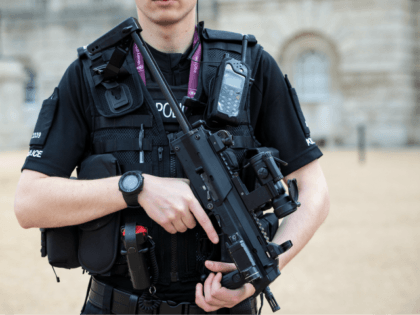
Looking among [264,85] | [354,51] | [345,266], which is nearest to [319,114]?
[354,51]

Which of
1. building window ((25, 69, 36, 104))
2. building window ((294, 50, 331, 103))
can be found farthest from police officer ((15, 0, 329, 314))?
building window ((25, 69, 36, 104))

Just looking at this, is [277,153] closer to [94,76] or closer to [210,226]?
[210,226]

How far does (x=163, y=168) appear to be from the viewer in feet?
5.09

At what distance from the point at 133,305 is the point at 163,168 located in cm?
46

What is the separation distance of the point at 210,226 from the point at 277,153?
0.37 m

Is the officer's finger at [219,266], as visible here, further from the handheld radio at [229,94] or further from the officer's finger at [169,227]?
the handheld radio at [229,94]

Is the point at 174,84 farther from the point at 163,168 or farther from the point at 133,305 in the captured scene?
the point at 133,305

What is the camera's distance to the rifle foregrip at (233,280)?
1305 millimetres

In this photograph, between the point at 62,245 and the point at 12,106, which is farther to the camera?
the point at 12,106

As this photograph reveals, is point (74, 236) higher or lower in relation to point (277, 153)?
lower

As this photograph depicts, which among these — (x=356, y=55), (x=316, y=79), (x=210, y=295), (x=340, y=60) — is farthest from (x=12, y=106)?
(x=210, y=295)

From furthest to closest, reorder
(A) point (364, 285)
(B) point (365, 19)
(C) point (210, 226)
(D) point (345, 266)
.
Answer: (B) point (365, 19)
(D) point (345, 266)
(A) point (364, 285)
(C) point (210, 226)

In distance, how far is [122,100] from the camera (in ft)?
5.02

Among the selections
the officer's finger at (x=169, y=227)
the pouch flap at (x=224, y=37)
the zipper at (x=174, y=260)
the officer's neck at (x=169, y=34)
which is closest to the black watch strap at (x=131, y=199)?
the officer's finger at (x=169, y=227)
